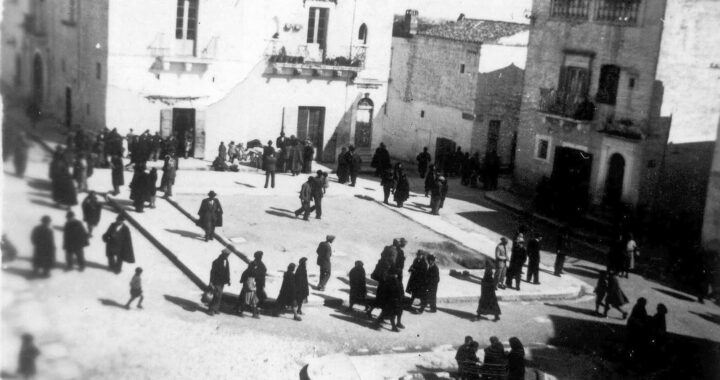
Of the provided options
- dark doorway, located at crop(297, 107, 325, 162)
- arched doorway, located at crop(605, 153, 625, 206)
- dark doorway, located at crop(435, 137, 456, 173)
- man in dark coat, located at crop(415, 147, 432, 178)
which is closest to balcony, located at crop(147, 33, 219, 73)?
dark doorway, located at crop(297, 107, 325, 162)

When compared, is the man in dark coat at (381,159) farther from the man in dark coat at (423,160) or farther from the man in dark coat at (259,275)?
the man in dark coat at (259,275)

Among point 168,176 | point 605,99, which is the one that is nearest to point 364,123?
point 605,99

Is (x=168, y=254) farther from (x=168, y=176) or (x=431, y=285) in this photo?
(x=431, y=285)

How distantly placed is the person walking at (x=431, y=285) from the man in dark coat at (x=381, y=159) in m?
14.0

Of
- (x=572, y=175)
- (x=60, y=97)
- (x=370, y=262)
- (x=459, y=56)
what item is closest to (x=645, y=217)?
(x=572, y=175)

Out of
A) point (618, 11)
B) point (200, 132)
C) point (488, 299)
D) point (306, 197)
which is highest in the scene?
point (618, 11)

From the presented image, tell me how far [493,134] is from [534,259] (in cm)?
1755

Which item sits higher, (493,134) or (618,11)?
(618,11)

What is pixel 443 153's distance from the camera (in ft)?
118

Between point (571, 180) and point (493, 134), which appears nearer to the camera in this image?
point (571, 180)

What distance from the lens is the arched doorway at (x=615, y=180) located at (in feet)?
85.4

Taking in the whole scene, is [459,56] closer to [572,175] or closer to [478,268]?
[572,175]

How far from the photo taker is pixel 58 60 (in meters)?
9.84

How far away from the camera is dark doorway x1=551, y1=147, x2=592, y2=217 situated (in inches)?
1052
